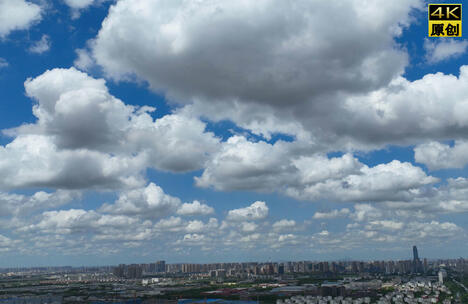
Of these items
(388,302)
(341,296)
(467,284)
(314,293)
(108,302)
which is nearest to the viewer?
(388,302)

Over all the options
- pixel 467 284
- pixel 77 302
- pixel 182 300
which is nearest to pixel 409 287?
pixel 467 284

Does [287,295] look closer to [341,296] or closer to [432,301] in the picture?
[341,296]

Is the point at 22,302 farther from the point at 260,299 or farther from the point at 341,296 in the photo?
the point at 341,296

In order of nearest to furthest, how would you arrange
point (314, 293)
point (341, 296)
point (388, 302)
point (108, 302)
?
1. point (388, 302)
2. point (108, 302)
3. point (341, 296)
4. point (314, 293)

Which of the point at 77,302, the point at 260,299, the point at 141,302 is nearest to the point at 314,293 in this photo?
the point at 260,299

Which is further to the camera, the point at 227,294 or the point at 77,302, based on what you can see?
the point at 227,294

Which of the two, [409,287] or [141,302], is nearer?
[141,302]

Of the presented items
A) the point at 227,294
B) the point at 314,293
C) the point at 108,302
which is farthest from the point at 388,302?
the point at 108,302

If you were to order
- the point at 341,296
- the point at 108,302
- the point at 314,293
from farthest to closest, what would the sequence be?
1. the point at 314,293
2. the point at 341,296
3. the point at 108,302

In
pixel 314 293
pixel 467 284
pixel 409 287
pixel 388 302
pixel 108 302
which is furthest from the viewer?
pixel 467 284
